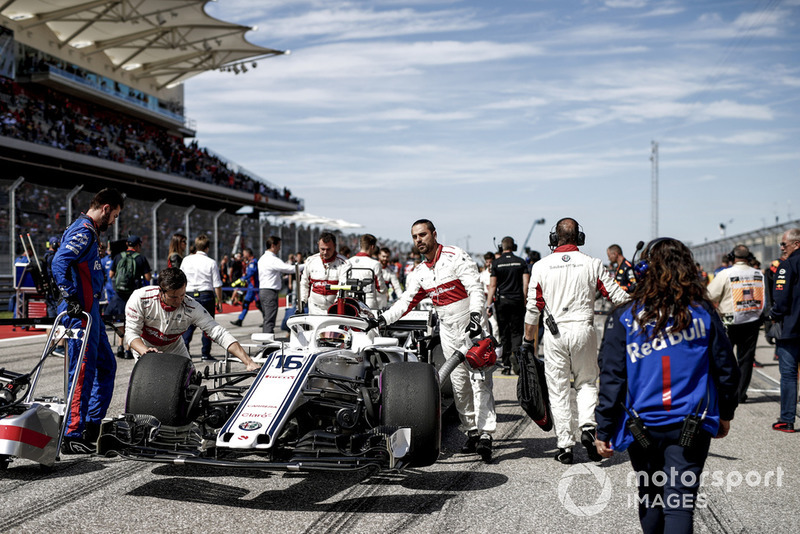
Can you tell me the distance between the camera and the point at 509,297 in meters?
10.4

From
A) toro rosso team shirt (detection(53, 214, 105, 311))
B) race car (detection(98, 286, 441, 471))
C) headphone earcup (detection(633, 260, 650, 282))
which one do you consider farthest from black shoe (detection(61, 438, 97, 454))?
headphone earcup (detection(633, 260, 650, 282))

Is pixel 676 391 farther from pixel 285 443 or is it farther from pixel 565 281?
pixel 565 281

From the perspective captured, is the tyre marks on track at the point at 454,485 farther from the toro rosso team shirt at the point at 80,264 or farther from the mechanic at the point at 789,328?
the toro rosso team shirt at the point at 80,264

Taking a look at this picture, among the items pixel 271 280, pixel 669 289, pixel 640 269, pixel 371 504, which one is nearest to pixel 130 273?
pixel 271 280

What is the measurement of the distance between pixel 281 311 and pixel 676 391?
2013cm

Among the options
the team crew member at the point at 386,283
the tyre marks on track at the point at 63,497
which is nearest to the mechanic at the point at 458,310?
the team crew member at the point at 386,283

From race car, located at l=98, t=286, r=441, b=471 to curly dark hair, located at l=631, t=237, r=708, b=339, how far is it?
1736 mm

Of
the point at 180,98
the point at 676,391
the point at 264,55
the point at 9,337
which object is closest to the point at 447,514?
the point at 676,391

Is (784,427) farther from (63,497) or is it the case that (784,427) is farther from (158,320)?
(63,497)

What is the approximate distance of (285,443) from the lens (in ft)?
14.1

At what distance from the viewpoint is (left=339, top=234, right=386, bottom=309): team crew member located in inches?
346

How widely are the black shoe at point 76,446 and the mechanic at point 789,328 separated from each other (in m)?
5.53

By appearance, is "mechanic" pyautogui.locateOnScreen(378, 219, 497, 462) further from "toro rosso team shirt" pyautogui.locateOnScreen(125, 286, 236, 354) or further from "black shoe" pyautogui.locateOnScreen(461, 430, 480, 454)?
"toro rosso team shirt" pyautogui.locateOnScreen(125, 286, 236, 354)

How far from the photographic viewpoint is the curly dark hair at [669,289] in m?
3.01
